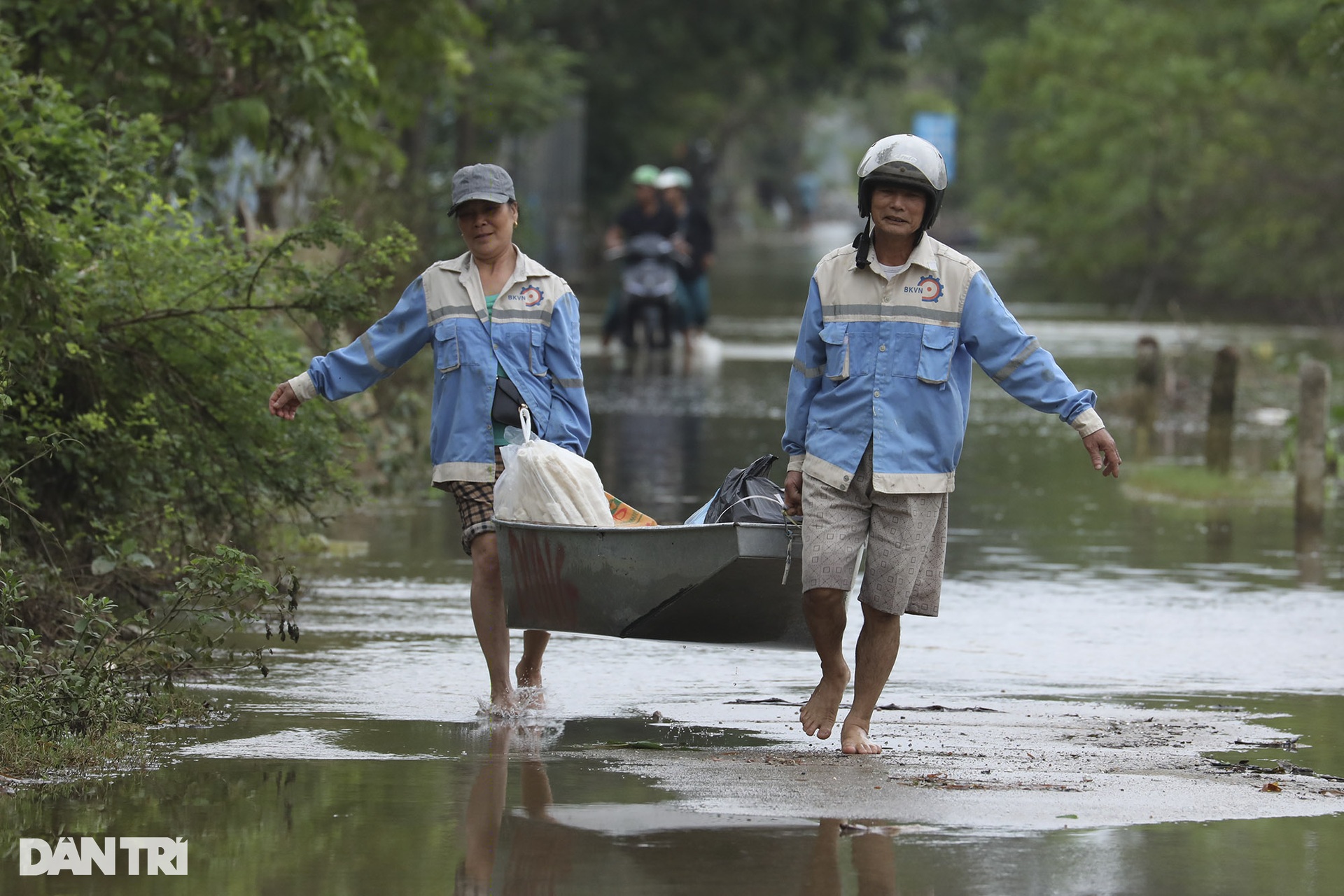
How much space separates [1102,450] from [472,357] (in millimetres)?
1995

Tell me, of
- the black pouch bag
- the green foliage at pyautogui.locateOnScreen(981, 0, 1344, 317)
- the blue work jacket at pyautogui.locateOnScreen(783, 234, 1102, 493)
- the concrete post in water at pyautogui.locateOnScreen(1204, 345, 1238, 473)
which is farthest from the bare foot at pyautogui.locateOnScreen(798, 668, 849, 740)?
the green foliage at pyautogui.locateOnScreen(981, 0, 1344, 317)

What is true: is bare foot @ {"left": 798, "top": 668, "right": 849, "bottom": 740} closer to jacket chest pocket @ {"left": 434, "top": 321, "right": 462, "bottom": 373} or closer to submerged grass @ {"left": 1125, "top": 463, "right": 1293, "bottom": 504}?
jacket chest pocket @ {"left": 434, "top": 321, "right": 462, "bottom": 373}

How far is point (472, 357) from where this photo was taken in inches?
288

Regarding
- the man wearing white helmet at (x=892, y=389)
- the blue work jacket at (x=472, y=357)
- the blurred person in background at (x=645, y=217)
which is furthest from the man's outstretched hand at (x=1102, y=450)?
the blurred person in background at (x=645, y=217)

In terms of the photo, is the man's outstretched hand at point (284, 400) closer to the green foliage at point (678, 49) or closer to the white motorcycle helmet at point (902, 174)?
the white motorcycle helmet at point (902, 174)

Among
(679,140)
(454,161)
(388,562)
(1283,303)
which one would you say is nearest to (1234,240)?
(1283,303)

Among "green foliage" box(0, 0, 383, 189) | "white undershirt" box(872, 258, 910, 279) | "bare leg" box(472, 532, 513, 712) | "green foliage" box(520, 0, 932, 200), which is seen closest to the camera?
"white undershirt" box(872, 258, 910, 279)

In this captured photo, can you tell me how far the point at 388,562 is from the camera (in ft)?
35.8

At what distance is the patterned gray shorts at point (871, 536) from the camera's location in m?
6.74

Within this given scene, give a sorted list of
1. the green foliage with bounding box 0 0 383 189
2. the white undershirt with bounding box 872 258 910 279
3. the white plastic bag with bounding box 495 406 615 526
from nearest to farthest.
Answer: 1. the white undershirt with bounding box 872 258 910 279
2. the white plastic bag with bounding box 495 406 615 526
3. the green foliage with bounding box 0 0 383 189

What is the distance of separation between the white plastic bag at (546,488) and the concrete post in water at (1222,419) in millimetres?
8228

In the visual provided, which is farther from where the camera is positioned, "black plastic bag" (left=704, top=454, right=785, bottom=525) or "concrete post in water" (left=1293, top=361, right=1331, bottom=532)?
"concrete post in water" (left=1293, top=361, right=1331, bottom=532)

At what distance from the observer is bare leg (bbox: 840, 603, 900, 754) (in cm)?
683

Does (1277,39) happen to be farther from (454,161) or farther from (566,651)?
(566,651)
